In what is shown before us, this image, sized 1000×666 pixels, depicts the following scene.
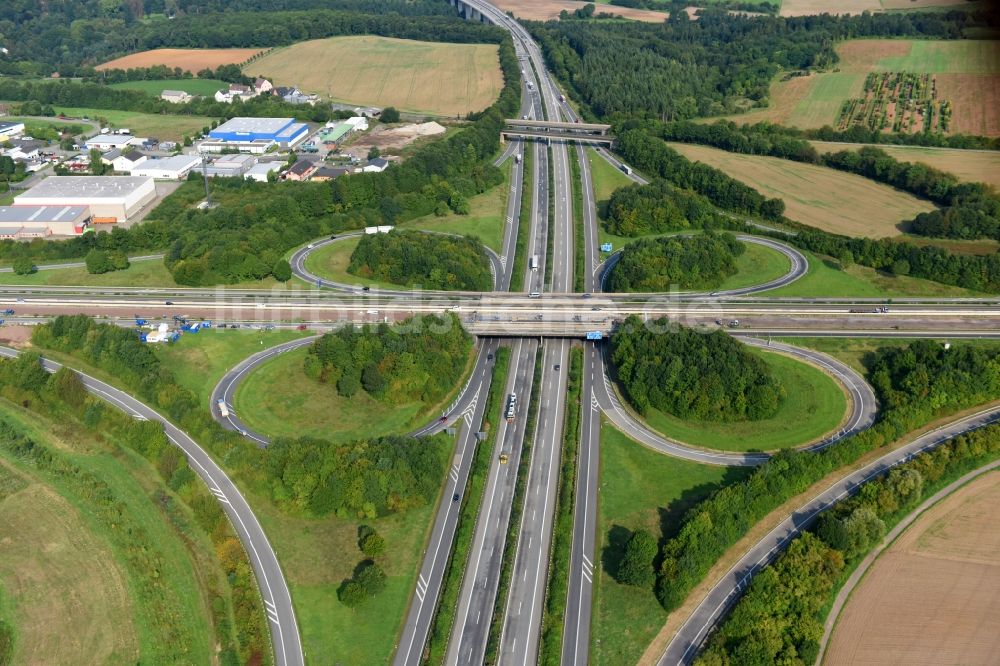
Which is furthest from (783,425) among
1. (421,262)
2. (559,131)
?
(559,131)

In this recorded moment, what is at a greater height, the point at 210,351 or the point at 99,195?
the point at 99,195

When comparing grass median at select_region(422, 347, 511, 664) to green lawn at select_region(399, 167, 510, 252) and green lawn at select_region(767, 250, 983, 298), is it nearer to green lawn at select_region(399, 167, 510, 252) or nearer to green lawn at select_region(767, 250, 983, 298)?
green lawn at select_region(399, 167, 510, 252)

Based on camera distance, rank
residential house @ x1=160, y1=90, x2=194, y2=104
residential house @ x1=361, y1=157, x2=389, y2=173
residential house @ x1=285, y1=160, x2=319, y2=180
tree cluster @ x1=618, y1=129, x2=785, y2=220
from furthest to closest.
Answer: residential house @ x1=160, y1=90, x2=194, y2=104
residential house @ x1=285, y1=160, x2=319, y2=180
residential house @ x1=361, y1=157, x2=389, y2=173
tree cluster @ x1=618, y1=129, x2=785, y2=220

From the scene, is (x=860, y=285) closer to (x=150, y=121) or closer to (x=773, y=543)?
(x=773, y=543)

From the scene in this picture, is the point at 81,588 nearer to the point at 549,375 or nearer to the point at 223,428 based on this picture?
the point at 223,428

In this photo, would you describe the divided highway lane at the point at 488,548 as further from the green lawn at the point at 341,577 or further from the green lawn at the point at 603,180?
the green lawn at the point at 603,180

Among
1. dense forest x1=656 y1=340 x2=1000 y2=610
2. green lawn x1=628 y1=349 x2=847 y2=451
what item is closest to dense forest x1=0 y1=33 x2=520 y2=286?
green lawn x1=628 y1=349 x2=847 y2=451

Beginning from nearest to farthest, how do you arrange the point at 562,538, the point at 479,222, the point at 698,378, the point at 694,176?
the point at 562,538
the point at 698,378
the point at 479,222
the point at 694,176
